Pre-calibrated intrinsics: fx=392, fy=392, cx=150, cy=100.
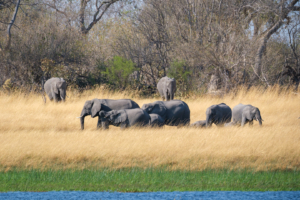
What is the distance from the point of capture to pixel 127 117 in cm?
1038

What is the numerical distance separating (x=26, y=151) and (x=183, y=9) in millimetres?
15457

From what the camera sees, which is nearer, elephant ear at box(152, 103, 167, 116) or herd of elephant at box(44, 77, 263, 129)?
herd of elephant at box(44, 77, 263, 129)

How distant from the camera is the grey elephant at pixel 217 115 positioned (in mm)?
11645

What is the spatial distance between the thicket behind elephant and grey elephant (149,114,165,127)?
226 cm

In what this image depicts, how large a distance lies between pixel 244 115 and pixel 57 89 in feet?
29.1

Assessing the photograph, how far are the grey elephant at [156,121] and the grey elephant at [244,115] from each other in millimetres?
2172

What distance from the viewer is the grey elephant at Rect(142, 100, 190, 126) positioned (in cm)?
1146

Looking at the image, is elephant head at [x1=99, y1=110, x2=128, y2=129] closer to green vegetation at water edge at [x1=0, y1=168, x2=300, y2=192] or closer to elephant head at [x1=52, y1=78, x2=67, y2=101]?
green vegetation at water edge at [x1=0, y1=168, x2=300, y2=192]

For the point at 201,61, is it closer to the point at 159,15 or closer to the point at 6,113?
the point at 159,15

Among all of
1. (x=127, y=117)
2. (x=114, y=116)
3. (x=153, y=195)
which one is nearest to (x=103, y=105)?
(x=114, y=116)

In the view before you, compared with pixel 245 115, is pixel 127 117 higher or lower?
higher

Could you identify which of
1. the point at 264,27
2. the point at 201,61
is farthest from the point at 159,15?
the point at 264,27

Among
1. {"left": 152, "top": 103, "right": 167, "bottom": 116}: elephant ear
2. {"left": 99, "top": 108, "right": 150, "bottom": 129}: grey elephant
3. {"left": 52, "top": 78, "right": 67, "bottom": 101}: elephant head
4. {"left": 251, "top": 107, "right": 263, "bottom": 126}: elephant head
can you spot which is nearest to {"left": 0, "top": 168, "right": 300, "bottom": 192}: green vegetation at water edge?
{"left": 99, "top": 108, "right": 150, "bottom": 129}: grey elephant

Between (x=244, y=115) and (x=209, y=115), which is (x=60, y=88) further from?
(x=244, y=115)
